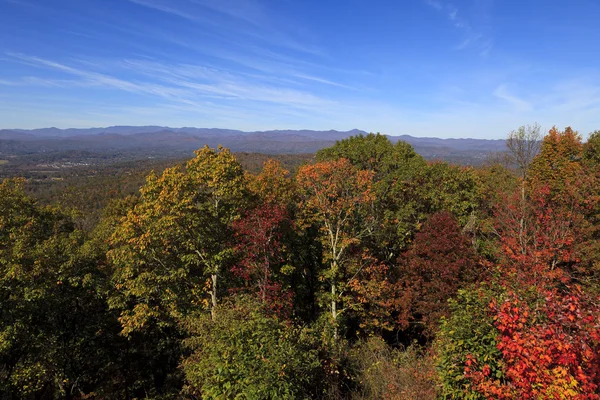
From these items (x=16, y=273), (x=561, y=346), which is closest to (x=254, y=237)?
(x=16, y=273)

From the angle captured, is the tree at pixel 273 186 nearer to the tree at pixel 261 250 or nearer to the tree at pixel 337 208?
the tree at pixel 337 208

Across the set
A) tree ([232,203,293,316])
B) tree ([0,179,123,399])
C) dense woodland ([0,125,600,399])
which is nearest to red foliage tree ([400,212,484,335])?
dense woodland ([0,125,600,399])

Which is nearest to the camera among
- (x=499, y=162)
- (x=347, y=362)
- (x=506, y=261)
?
(x=347, y=362)

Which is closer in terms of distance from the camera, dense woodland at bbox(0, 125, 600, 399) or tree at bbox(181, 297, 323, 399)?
tree at bbox(181, 297, 323, 399)

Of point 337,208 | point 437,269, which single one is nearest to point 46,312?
point 337,208

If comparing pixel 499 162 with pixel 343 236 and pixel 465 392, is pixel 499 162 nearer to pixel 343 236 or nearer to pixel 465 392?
pixel 343 236

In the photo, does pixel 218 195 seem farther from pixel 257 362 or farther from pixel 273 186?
pixel 257 362

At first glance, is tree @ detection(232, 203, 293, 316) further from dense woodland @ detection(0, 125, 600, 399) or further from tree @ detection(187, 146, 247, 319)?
tree @ detection(187, 146, 247, 319)
